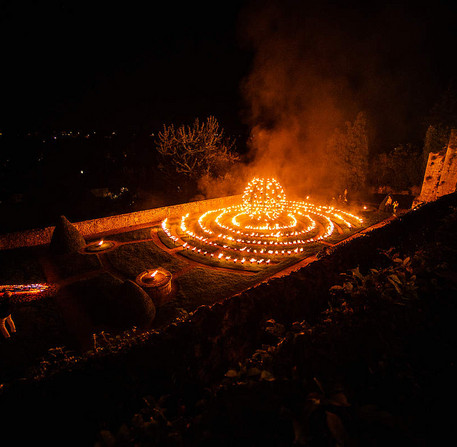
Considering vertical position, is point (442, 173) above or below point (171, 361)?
above

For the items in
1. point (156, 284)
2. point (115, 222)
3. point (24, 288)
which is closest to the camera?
point (156, 284)

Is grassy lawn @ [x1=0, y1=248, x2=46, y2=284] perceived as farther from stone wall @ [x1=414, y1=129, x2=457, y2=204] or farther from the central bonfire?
stone wall @ [x1=414, y1=129, x2=457, y2=204]

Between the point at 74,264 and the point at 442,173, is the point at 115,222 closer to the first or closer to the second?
the point at 74,264

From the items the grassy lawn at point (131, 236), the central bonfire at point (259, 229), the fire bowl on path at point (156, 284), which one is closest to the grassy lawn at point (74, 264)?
the grassy lawn at point (131, 236)

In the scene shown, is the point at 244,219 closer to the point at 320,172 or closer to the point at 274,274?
the point at 274,274

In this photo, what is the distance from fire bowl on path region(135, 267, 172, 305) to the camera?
8.52 meters

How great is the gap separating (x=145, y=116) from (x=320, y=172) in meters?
24.2

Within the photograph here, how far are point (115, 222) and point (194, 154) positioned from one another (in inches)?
496

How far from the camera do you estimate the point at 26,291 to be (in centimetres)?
914

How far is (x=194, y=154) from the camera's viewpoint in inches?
1020

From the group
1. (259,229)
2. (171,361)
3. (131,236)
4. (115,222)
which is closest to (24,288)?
(131,236)

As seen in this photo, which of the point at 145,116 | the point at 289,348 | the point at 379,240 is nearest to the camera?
the point at 289,348

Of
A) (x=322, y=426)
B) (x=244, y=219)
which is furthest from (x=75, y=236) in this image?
(x=322, y=426)

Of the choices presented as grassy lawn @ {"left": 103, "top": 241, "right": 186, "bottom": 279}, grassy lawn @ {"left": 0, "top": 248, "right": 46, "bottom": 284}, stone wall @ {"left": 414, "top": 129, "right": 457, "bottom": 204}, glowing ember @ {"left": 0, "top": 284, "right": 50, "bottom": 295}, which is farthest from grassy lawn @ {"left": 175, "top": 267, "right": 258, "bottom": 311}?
stone wall @ {"left": 414, "top": 129, "right": 457, "bottom": 204}
